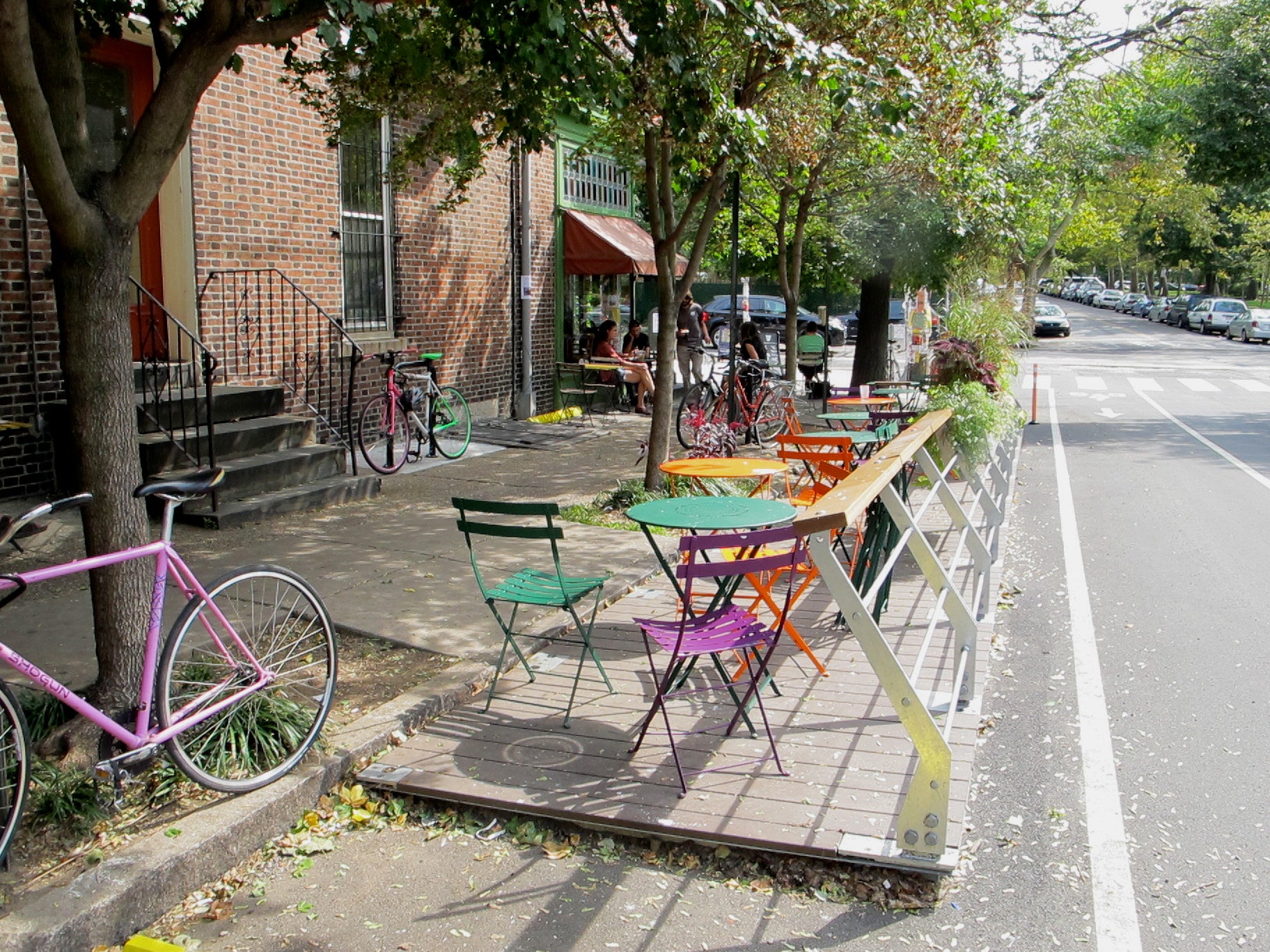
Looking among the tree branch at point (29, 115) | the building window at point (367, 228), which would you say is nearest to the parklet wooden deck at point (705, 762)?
the tree branch at point (29, 115)

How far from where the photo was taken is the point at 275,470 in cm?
976

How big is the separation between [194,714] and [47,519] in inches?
187

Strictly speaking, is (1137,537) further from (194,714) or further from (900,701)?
(194,714)

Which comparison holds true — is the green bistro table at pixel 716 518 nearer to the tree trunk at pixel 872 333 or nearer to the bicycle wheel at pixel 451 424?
the bicycle wheel at pixel 451 424

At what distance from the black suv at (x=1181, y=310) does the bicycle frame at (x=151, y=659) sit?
5998 centimetres

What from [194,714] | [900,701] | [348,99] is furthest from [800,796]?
[348,99]

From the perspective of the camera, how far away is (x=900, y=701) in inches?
160

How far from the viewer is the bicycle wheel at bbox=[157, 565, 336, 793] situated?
4.28 metres

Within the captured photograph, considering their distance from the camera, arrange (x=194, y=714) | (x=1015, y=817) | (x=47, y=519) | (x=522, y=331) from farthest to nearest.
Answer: (x=522, y=331) → (x=47, y=519) → (x=1015, y=817) → (x=194, y=714)

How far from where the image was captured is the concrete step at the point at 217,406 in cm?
939

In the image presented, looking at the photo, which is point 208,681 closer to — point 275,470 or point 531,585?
point 531,585

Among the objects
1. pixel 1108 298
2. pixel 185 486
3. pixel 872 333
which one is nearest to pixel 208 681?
pixel 185 486

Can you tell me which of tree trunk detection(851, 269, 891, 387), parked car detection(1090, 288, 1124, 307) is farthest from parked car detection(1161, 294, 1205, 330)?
tree trunk detection(851, 269, 891, 387)

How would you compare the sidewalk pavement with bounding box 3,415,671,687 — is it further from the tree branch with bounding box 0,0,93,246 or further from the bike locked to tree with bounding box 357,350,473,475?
the tree branch with bounding box 0,0,93,246
